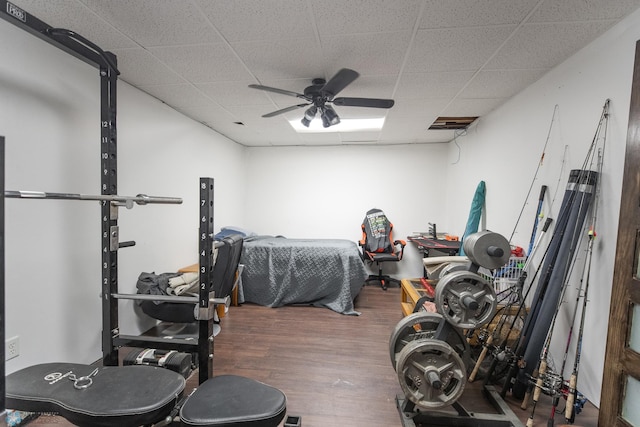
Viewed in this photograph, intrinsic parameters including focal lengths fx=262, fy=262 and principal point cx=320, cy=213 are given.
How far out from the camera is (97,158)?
2049 mm

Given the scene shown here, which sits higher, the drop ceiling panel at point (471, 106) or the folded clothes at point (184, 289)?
the drop ceiling panel at point (471, 106)

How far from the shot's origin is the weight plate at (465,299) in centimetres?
155

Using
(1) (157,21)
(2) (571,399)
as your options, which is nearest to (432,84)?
(1) (157,21)

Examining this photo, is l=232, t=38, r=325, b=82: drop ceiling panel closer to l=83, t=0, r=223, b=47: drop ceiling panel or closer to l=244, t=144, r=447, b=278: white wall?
l=83, t=0, r=223, b=47: drop ceiling panel

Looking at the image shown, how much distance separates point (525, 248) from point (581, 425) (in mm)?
1264

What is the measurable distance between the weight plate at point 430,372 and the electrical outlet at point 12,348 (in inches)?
88.5

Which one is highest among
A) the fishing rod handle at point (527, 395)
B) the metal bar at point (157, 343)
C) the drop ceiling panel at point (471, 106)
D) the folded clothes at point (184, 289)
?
the drop ceiling panel at point (471, 106)

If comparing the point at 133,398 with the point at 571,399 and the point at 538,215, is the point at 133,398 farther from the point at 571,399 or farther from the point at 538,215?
the point at 538,215

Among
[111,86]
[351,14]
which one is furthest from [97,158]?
[351,14]

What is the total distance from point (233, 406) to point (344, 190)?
12.8 ft

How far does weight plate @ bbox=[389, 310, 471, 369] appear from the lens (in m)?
1.69

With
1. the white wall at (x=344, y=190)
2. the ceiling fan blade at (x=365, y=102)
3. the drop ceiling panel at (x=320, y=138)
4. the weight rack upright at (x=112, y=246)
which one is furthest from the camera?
the white wall at (x=344, y=190)

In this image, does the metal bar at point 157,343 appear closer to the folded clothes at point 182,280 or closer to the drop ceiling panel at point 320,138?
the folded clothes at point 182,280

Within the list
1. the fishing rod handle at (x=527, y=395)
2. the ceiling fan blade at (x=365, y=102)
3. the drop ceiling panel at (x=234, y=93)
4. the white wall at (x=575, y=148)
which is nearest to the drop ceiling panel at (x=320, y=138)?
the drop ceiling panel at (x=234, y=93)
